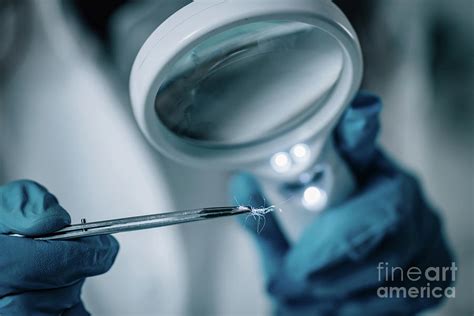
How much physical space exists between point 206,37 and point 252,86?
17cm

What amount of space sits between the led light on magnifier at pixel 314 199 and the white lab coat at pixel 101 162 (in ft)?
0.67

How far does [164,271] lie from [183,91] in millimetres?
453

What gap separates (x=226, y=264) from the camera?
3.31ft

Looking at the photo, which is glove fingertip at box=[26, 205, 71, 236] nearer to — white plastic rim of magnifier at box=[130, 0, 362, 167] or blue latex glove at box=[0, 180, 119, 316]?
blue latex glove at box=[0, 180, 119, 316]

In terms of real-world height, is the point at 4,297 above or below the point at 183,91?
below

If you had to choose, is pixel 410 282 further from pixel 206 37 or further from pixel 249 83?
pixel 206 37

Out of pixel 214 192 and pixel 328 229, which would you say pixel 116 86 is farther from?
pixel 328 229

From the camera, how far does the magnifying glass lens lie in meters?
0.58

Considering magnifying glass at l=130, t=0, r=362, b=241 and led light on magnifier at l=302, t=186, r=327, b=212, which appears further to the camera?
led light on magnifier at l=302, t=186, r=327, b=212

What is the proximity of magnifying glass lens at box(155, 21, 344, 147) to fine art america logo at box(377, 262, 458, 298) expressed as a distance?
1.28ft

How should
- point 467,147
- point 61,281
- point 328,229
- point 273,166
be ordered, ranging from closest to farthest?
point 61,281, point 273,166, point 328,229, point 467,147

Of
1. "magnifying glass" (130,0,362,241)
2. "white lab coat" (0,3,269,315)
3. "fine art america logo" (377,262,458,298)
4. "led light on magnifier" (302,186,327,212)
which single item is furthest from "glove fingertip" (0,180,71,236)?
"fine art america logo" (377,262,458,298)

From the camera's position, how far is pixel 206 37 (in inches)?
19.9

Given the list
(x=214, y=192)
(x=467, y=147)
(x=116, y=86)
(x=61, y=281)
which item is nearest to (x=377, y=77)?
(x=467, y=147)
